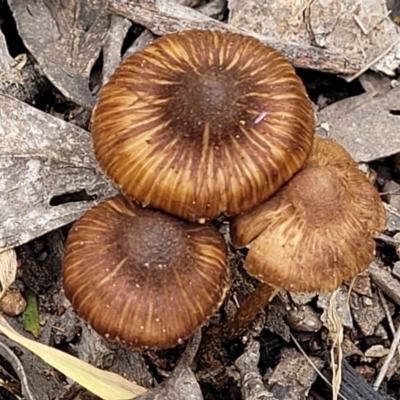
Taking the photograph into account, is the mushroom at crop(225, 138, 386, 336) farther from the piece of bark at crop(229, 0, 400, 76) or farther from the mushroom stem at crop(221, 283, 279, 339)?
the piece of bark at crop(229, 0, 400, 76)

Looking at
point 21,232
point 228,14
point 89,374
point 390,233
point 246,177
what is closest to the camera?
point 246,177

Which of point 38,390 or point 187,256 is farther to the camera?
point 38,390

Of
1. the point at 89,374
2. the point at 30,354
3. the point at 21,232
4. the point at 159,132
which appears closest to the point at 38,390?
the point at 30,354

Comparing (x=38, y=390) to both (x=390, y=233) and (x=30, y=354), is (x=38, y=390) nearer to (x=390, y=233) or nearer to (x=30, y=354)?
(x=30, y=354)

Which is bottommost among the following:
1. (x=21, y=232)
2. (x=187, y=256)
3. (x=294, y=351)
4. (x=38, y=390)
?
(x=38, y=390)

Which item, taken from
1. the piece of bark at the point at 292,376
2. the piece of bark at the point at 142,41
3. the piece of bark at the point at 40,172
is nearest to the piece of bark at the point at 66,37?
the piece of bark at the point at 142,41

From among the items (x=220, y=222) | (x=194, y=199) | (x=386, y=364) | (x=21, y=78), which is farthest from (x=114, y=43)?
(x=386, y=364)

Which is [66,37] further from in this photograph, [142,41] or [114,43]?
[142,41]
